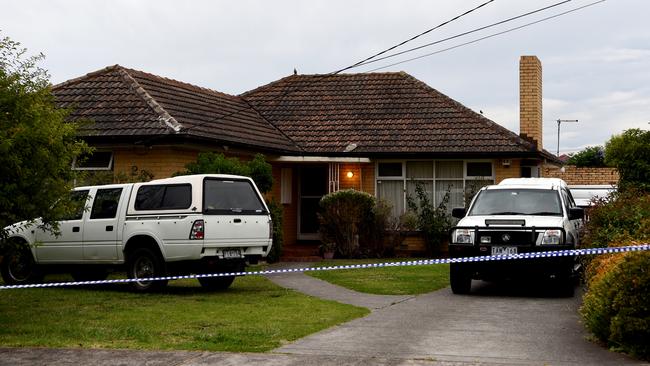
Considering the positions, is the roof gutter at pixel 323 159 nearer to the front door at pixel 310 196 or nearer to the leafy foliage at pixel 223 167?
the front door at pixel 310 196

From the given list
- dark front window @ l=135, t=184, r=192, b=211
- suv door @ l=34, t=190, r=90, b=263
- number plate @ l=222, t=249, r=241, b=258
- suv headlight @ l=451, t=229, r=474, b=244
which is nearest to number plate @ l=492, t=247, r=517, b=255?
suv headlight @ l=451, t=229, r=474, b=244

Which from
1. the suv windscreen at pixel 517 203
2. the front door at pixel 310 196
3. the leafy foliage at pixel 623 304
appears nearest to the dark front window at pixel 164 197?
the suv windscreen at pixel 517 203

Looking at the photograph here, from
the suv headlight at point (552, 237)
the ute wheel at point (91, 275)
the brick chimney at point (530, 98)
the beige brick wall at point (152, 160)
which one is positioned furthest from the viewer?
the brick chimney at point (530, 98)

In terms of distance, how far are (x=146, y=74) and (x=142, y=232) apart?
403 inches

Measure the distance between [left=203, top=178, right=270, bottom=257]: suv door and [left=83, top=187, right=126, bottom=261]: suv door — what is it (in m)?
1.70

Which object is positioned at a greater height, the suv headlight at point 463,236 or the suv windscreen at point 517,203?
the suv windscreen at point 517,203

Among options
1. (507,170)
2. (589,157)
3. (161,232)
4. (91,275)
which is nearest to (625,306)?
(161,232)

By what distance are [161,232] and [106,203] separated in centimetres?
142

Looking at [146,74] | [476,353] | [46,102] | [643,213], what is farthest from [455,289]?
[146,74]

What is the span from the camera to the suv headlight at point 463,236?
44.0ft

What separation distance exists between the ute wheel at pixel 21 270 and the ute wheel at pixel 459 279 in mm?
7178

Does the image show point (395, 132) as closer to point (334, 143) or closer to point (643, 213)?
point (334, 143)

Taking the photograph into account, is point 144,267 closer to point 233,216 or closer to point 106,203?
point 106,203

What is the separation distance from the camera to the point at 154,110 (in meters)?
19.7
